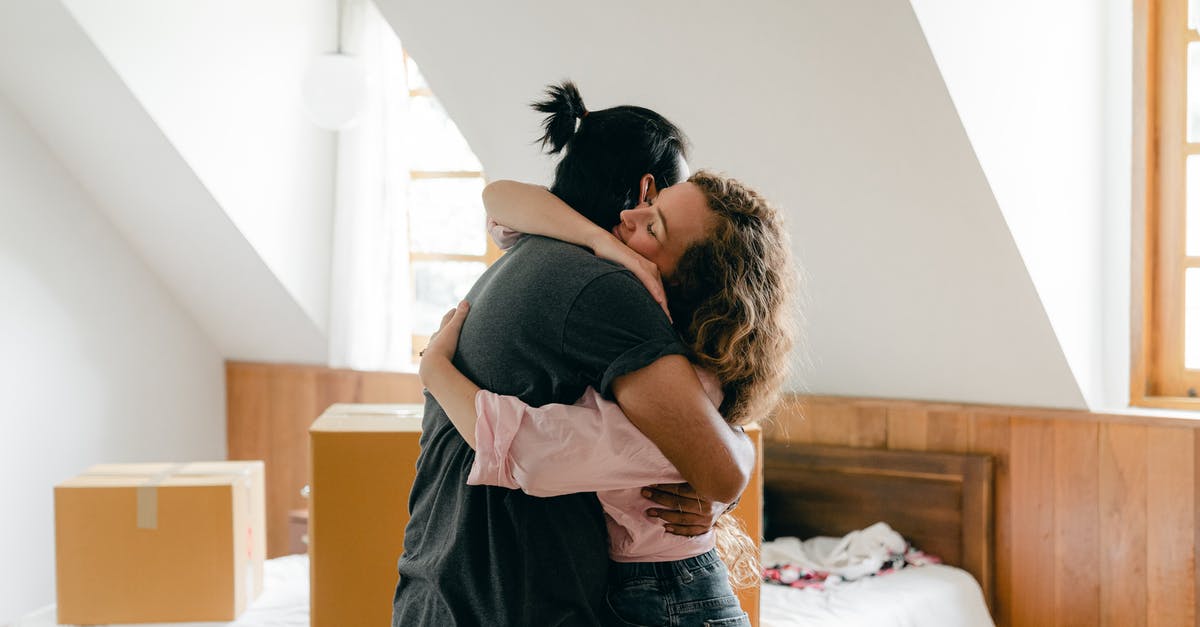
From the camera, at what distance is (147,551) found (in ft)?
7.95

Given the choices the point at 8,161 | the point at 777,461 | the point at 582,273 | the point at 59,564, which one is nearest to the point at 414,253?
the point at 8,161

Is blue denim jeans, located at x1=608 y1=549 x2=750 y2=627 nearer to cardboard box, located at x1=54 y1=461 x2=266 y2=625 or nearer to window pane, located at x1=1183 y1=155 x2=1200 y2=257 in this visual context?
cardboard box, located at x1=54 y1=461 x2=266 y2=625

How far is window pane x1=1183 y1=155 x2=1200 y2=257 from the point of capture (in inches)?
121

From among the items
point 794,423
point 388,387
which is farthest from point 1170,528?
point 388,387

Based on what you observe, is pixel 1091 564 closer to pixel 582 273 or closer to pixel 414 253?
pixel 582 273

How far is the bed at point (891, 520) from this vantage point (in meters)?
2.79

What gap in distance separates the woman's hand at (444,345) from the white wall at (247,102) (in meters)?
2.24

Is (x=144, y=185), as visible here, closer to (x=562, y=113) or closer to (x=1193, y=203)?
(x=562, y=113)

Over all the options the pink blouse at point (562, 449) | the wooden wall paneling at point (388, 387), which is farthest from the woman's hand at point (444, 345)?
the wooden wall paneling at point (388, 387)

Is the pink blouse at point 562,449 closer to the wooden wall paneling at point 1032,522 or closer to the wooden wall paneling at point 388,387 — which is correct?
the wooden wall paneling at point 1032,522

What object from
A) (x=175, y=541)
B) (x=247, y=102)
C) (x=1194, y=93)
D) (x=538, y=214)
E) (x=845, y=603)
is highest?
(x=247, y=102)

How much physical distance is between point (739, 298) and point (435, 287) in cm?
318

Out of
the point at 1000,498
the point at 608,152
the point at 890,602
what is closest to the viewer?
the point at 608,152

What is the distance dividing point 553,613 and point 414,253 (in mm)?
3241
